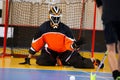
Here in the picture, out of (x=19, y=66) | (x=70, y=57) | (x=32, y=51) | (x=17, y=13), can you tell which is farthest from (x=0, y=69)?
(x=17, y=13)

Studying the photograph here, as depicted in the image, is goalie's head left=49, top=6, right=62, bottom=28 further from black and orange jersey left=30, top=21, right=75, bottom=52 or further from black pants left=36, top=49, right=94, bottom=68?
Result: black pants left=36, top=49, right=94, bottom=68

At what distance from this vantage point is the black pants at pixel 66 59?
22.6 feet

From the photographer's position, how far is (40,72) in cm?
605

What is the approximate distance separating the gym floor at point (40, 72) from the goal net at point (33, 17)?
1.36m

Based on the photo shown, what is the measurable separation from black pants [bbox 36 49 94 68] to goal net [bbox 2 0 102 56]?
1152 mm

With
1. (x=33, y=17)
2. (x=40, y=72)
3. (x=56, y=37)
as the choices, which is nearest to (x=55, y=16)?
(x=56, y=37)

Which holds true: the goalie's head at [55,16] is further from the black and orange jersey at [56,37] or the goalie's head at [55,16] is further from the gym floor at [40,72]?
the gym floor at [40,72]

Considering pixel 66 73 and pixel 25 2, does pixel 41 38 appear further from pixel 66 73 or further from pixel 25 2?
pixel 25 2

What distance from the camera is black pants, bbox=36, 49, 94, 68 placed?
6875 mm

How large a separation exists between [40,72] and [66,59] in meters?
1.09

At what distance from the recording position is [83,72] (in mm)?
6277

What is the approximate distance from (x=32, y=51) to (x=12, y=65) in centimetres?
52

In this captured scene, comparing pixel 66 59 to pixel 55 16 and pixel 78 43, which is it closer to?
pixel 78 43

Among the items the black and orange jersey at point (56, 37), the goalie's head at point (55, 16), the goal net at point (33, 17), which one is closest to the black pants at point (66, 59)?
the black and orange jersey at point (56, 37)
